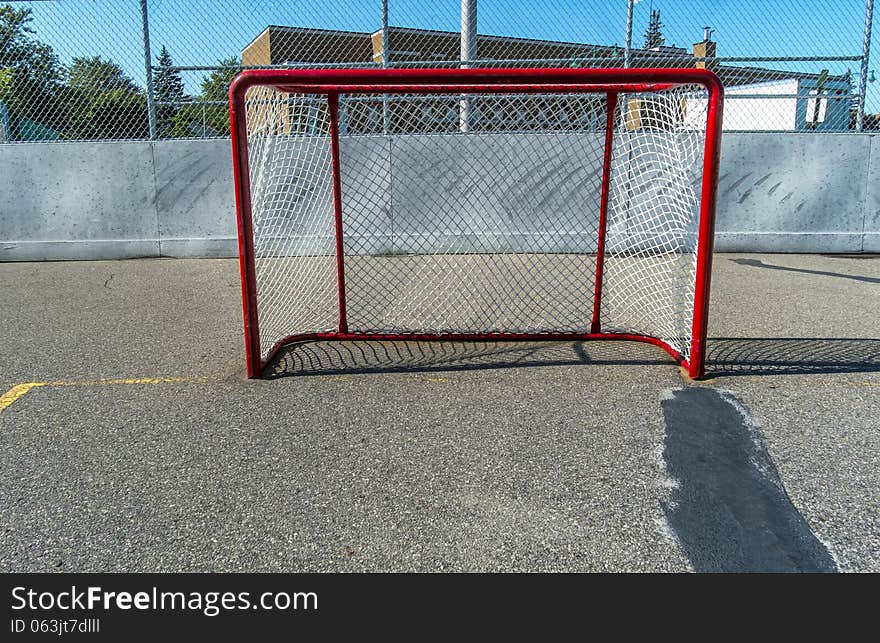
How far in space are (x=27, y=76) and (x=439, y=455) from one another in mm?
8592

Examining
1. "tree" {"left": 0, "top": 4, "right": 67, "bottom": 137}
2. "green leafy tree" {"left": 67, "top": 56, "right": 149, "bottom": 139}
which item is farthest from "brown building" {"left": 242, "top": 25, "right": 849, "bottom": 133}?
"tree" {"left": 0, "top": 4, "right": 67, "bottom": 137}

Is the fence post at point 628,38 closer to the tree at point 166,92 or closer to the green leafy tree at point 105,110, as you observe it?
the tree at point 166,92

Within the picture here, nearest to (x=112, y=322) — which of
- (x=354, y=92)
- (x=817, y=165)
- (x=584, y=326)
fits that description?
(x=354, y=92)

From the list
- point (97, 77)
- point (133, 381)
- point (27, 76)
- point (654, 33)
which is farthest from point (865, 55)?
point (27, 76)

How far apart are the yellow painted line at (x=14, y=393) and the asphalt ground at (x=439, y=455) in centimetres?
2

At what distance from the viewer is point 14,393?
4.23m

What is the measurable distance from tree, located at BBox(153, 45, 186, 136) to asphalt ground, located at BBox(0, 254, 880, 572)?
14.1 ft

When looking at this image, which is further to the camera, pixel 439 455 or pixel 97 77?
pixel 97 77

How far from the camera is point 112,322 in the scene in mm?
5977

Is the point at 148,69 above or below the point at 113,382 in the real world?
above

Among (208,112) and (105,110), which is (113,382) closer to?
(208,112)

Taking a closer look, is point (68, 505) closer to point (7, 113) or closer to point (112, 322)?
point (112, 322)

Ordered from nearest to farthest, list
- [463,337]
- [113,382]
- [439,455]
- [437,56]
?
1. [439,455]
2. [113,382]
3. [463,337]
4. [437,56]

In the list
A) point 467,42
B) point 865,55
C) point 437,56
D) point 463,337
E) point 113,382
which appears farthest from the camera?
point 437,56
